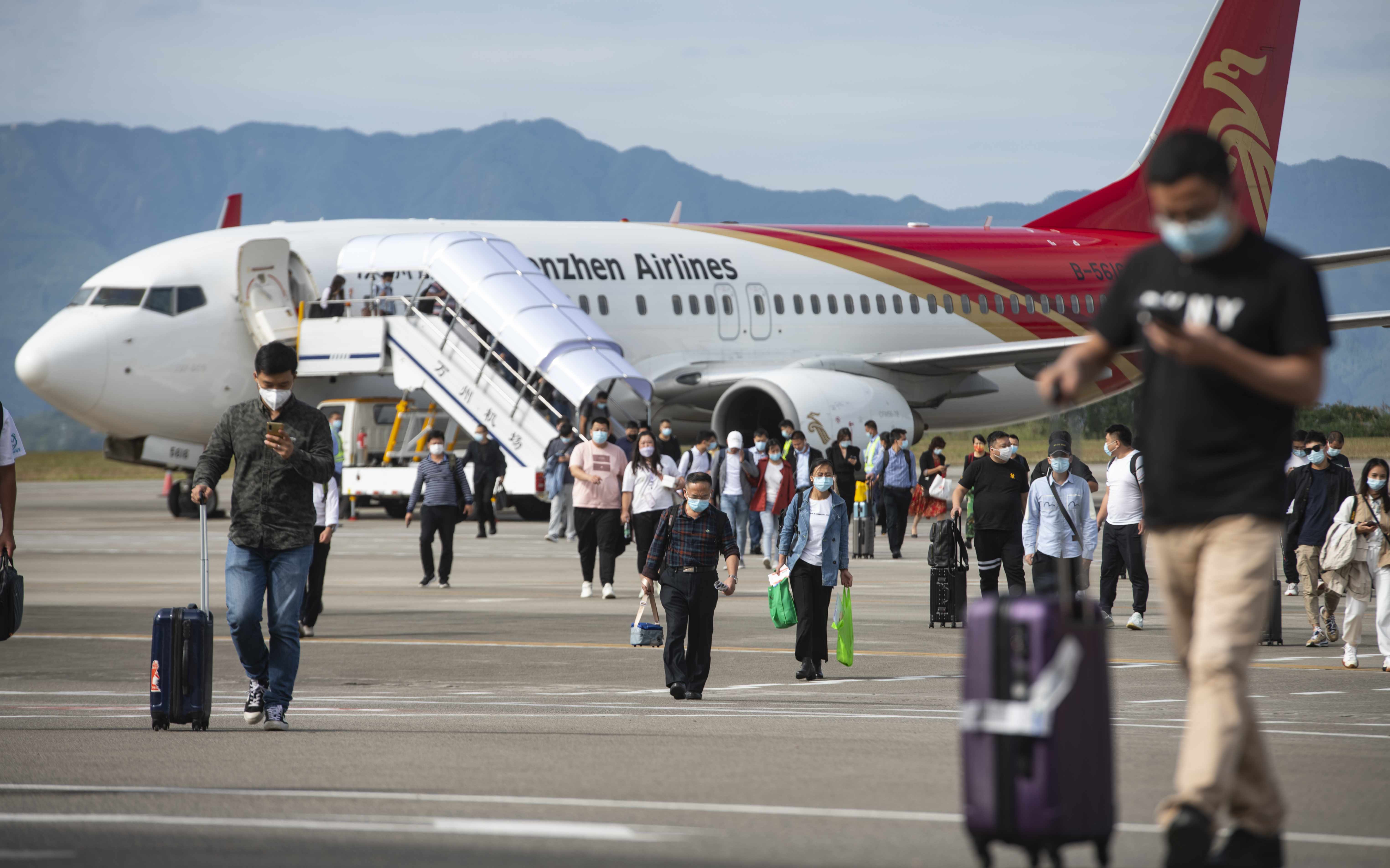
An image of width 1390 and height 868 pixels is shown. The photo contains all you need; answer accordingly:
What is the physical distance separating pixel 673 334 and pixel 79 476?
36058 millimetres

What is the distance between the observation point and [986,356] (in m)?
30.1

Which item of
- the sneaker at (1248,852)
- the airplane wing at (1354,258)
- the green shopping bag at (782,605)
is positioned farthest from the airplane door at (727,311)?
the sneaker at (1248,852)

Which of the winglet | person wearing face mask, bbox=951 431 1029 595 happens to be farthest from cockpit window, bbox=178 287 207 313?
person wearing face mask, bbox=951 431 1029 595

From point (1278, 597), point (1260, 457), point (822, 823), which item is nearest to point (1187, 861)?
point (1260, 457)

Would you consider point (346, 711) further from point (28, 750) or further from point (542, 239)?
point (542, 239)

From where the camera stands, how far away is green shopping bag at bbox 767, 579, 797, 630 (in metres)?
11.4

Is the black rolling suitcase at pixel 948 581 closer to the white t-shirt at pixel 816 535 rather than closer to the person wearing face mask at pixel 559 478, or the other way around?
the white t-shirt at pixel 816 535

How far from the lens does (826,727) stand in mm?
8812

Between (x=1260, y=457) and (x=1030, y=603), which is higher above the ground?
(x=1260, y=457)

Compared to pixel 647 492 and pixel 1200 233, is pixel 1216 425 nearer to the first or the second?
pixel 1200 233

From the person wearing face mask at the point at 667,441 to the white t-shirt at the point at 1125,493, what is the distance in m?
8.09

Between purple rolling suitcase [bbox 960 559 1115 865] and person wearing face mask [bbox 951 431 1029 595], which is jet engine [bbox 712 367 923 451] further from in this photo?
purple rolling suitcase [bbox 960 559 1115 865]

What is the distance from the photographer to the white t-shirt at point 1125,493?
50.0 ft

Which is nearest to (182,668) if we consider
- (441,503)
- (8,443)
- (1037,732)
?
(8,443)
